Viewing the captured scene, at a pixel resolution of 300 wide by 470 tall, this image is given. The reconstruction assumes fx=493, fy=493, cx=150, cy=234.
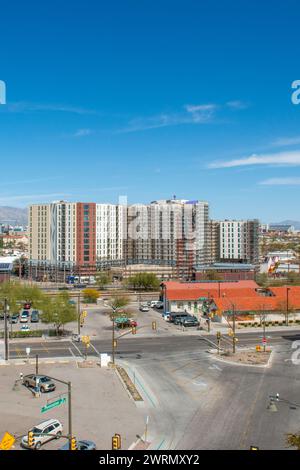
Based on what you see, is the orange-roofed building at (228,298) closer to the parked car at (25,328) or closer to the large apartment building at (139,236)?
the parked car at (25,328)

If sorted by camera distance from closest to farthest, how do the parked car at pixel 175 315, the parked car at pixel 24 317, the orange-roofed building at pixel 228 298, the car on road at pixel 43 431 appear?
1. the car on road at pixel 43 431
2. the parked car at pixel 24 317
3. the parked car at pixel 175 315
4. the orange-roofed building at pixel 228 298

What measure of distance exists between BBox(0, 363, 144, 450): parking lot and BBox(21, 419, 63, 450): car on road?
0.28 meters

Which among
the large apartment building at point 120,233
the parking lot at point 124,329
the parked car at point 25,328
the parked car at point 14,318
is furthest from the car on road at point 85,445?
the large apartment building at point 120,233

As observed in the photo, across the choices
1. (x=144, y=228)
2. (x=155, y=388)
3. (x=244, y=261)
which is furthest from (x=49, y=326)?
(x=244, y=261)

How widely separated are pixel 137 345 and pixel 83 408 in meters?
18.7

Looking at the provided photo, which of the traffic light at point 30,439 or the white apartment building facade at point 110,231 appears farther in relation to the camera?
the white apartment building facade at point 110,231

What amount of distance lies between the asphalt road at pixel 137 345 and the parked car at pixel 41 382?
9102mm

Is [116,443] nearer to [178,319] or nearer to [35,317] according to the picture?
[178,319]

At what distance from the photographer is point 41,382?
3178 cm

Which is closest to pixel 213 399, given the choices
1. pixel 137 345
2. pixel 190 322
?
pixel 137 345

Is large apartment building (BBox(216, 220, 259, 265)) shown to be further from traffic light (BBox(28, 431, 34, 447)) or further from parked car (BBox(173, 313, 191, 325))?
traffic light (BBox(28, 431, 34, 447))

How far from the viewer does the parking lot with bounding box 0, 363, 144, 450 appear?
2436 centimetres

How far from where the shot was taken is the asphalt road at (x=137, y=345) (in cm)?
4338
